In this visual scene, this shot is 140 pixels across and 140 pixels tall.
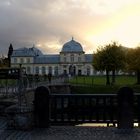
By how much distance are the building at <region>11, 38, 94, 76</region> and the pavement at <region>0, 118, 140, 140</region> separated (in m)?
170

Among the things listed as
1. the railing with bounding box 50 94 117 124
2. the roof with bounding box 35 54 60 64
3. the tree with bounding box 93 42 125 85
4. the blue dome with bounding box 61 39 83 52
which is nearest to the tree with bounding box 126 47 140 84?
the tree with bounding box 93 42 125 85

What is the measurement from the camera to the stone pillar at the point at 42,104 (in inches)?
639

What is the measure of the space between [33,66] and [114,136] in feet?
582

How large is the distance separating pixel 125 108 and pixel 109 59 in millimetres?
70921

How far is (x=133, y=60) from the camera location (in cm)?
8288

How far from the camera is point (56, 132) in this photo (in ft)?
50.9

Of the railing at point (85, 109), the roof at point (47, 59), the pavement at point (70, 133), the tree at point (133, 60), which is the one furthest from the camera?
the roof at point (47, 59)

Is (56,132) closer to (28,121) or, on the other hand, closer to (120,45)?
(28,121)

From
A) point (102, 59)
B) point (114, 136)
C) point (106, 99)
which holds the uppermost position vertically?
point (102, 59)

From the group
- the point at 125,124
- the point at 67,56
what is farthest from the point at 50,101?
the point at 67,56

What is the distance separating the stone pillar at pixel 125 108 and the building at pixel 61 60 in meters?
170

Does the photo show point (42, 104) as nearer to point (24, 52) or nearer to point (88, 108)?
point (88, 108)

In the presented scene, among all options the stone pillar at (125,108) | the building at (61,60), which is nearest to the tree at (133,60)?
the stone pillar at (125,108)

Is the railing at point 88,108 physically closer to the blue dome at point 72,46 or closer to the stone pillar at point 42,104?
the stone pillar at point 42,104
